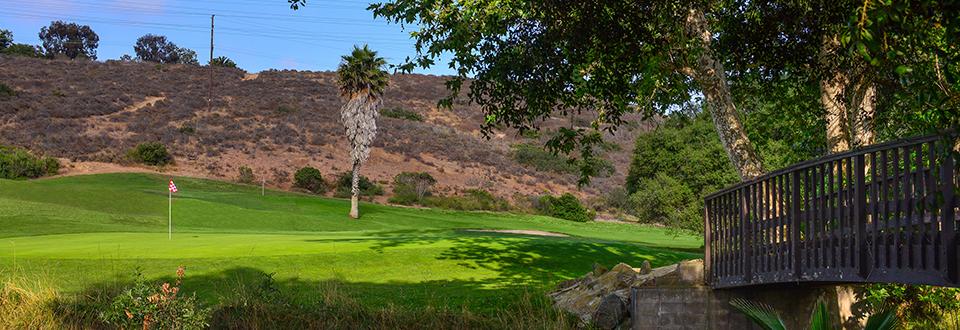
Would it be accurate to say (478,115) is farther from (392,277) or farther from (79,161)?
(392,277)

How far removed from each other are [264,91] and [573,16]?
8858 centimetres

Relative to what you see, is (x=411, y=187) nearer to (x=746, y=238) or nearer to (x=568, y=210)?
(x=568, y=210)

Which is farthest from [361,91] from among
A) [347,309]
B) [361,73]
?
[347,309]

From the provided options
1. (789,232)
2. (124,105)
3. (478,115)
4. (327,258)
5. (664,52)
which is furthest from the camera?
(478,115)

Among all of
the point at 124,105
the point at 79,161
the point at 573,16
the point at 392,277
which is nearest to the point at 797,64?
the point at 573,16

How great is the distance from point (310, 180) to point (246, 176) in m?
5.08

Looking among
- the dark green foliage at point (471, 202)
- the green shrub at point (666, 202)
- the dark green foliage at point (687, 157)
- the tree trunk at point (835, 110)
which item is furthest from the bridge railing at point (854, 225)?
the dark green foliage at point (471, 202)

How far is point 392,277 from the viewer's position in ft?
Answer: 69.0

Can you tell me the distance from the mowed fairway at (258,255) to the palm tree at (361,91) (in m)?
11.1

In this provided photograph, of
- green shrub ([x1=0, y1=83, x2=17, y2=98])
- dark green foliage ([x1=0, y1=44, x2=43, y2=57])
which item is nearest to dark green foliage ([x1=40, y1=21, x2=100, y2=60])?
dark green foliage ([x1=0, y1=44, x2=43, y2=57])

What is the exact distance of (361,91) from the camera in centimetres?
5403

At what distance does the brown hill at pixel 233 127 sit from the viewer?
72.6 metres

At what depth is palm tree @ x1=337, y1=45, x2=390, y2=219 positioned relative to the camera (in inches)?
2111


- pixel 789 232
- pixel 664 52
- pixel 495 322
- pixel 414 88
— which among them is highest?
pixel 414 88
